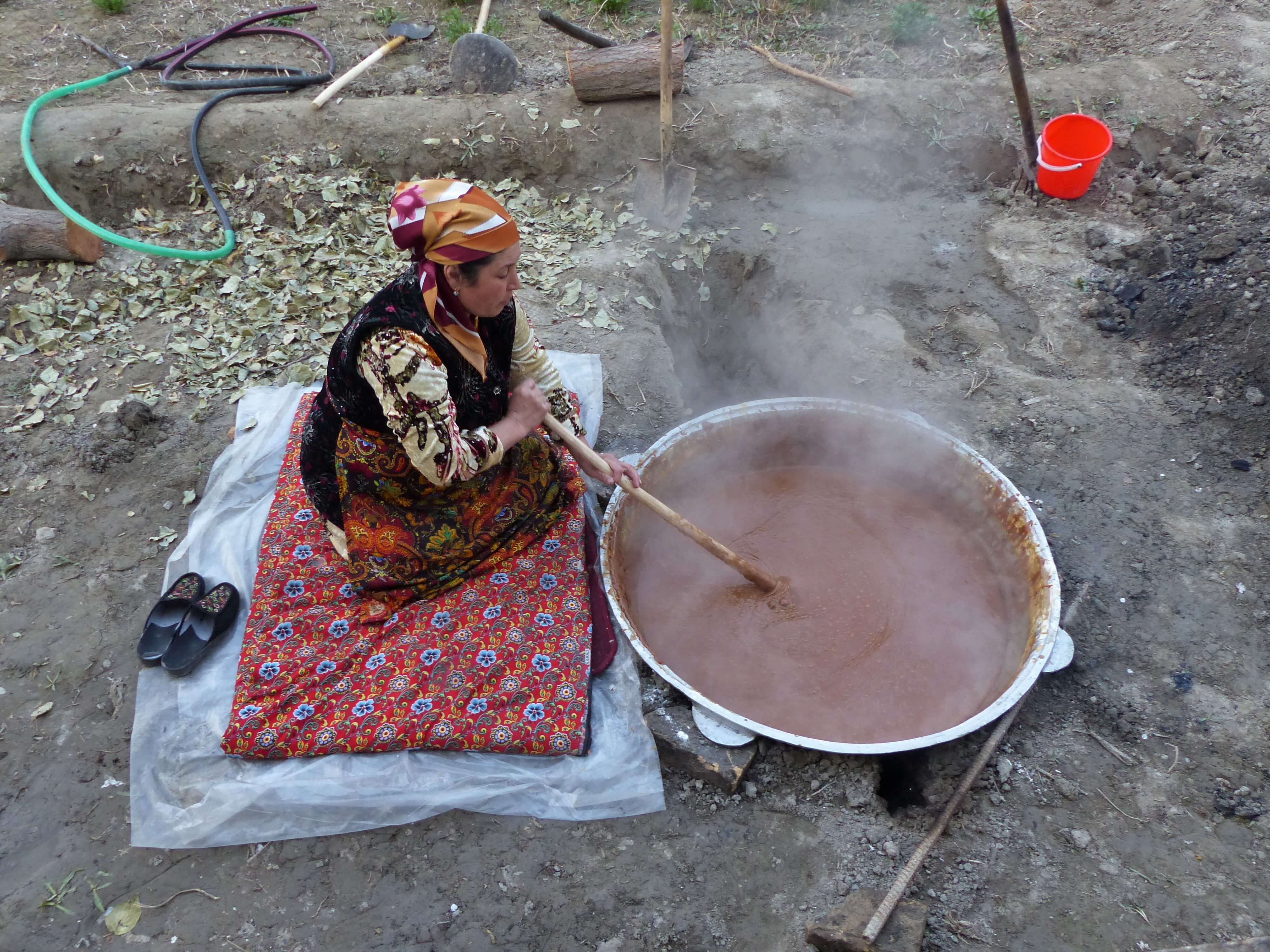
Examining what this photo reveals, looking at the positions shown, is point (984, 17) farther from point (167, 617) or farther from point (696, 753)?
point (167, 617)

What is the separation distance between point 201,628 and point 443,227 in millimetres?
1594

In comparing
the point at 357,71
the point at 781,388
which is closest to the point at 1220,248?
the point at 781,388

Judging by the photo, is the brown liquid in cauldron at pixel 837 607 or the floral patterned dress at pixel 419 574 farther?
the brown liquid in cauldron at pixel 837 607

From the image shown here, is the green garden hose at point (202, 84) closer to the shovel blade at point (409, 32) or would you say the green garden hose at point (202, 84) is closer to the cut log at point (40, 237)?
the cut log at point (40, 237)

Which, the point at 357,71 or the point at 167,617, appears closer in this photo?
the point at 167,617

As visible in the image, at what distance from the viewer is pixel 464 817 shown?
7.06 ft

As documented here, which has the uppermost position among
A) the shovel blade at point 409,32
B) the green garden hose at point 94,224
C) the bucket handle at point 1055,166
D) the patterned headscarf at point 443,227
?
the patterned headscarf at point 443,227

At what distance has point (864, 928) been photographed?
6.05 feet

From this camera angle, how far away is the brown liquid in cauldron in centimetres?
248

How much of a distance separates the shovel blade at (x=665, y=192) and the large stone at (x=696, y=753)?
297cm

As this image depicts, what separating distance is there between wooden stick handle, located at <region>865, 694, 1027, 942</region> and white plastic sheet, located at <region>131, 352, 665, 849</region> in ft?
2.09

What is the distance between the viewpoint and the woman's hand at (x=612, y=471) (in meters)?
2.46

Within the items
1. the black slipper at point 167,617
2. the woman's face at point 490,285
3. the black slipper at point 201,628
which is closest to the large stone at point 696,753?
the woman's face at point 490,285

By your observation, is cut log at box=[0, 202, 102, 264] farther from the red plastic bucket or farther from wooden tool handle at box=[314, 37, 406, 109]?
the red plastic bucket
